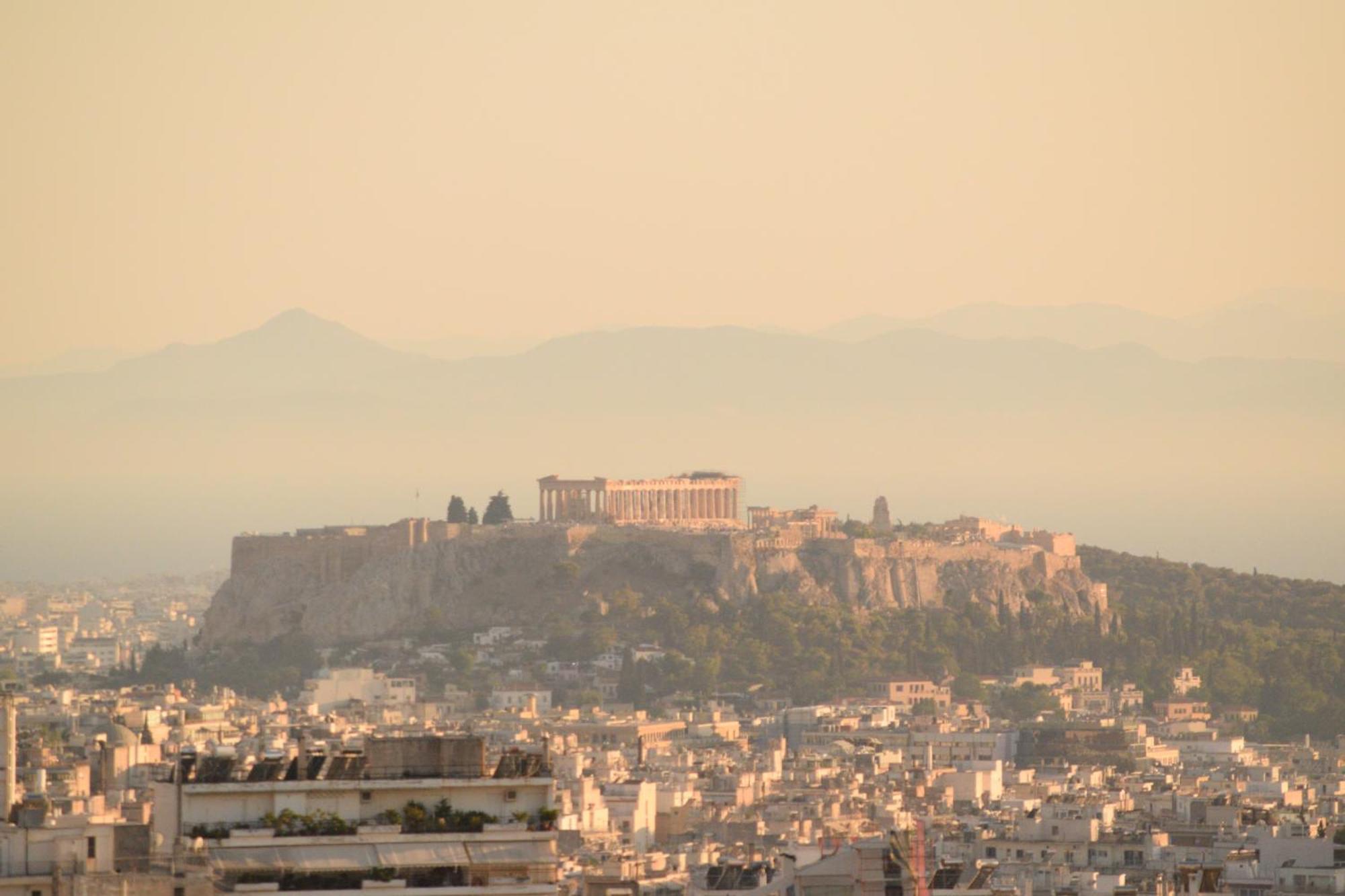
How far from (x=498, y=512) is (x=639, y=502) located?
6674 mm

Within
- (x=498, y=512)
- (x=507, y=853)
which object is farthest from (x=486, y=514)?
(x=507, y=853)

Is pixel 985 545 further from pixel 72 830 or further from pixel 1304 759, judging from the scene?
pixel 72 830

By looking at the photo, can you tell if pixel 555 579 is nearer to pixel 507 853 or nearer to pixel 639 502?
pixel 639 502

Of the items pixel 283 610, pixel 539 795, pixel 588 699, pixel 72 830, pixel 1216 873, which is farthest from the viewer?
pixel 283 610

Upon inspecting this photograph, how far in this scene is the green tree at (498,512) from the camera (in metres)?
169

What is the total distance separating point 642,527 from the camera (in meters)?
166

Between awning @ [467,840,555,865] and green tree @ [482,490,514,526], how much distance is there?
429 ft

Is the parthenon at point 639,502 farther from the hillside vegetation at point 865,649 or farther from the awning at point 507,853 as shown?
the awning at point 507,853

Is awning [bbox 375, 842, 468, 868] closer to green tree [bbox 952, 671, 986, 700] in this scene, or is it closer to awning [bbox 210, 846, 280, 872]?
awning [bbox 210, 846, 280, 872]

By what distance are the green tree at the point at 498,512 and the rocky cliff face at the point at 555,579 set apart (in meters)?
5.01

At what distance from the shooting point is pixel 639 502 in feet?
573

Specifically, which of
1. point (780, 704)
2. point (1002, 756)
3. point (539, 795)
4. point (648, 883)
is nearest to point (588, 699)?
point (780, 704)

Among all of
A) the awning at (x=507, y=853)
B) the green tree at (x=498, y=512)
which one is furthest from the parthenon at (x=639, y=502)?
the awning at (x=507, y=853)

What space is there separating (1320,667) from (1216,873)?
294ft
